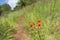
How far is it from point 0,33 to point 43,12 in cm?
174

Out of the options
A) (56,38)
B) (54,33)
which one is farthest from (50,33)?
(56,38)

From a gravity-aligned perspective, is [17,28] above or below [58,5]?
below

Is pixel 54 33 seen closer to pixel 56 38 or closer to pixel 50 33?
pixel 50 33

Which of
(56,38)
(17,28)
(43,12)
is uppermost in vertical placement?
(43,12)

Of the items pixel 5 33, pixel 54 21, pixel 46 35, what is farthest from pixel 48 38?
pixel 5 33

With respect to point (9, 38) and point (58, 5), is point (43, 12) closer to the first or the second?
point (58, 5)

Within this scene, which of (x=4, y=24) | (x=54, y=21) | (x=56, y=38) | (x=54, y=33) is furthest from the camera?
(x=4, y=24)

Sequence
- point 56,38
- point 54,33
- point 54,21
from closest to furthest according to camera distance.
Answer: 1. point 56,38
2. point 54,33
3. point 54,21

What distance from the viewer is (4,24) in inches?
281

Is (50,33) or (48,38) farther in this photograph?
(50,33)

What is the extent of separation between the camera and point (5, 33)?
6344 mm

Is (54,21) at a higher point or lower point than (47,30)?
higher

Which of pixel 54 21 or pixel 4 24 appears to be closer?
pixel 54 21

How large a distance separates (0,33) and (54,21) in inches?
56.0
